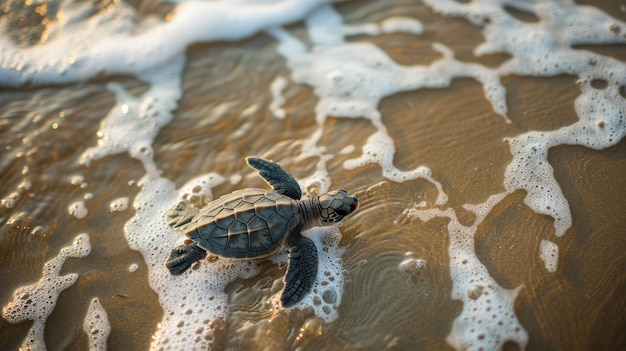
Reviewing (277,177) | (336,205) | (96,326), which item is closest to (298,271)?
(336,205)

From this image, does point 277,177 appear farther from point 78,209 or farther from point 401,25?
point 401,25

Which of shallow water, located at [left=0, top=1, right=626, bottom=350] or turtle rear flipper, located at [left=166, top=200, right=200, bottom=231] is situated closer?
shallow water, located at [left=0, top=1, right=626, bottom=350]

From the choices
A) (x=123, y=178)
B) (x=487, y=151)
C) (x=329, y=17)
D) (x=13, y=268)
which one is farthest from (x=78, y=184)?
(x=487, y=151)

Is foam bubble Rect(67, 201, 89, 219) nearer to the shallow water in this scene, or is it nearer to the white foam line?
the shallow water

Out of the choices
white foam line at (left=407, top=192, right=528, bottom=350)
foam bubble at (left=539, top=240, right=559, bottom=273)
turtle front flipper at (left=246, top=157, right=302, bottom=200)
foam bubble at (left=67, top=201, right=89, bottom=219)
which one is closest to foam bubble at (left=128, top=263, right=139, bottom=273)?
foam bubble at (left=67, top=201, right=89, bottom=219)

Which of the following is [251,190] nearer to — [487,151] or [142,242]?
[142,242]

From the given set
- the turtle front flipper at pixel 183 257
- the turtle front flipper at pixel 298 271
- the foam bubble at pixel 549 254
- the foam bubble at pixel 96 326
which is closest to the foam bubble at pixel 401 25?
the foam bubble at pixel 549 254

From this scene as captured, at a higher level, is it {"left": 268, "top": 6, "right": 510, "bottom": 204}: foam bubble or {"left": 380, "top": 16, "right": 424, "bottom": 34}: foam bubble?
{"left": 380, "top": 16, "right": 424, "bottom": 34}: foam bubble

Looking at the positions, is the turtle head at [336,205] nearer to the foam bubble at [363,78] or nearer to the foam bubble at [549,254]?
the foam bubble at [363,78]
